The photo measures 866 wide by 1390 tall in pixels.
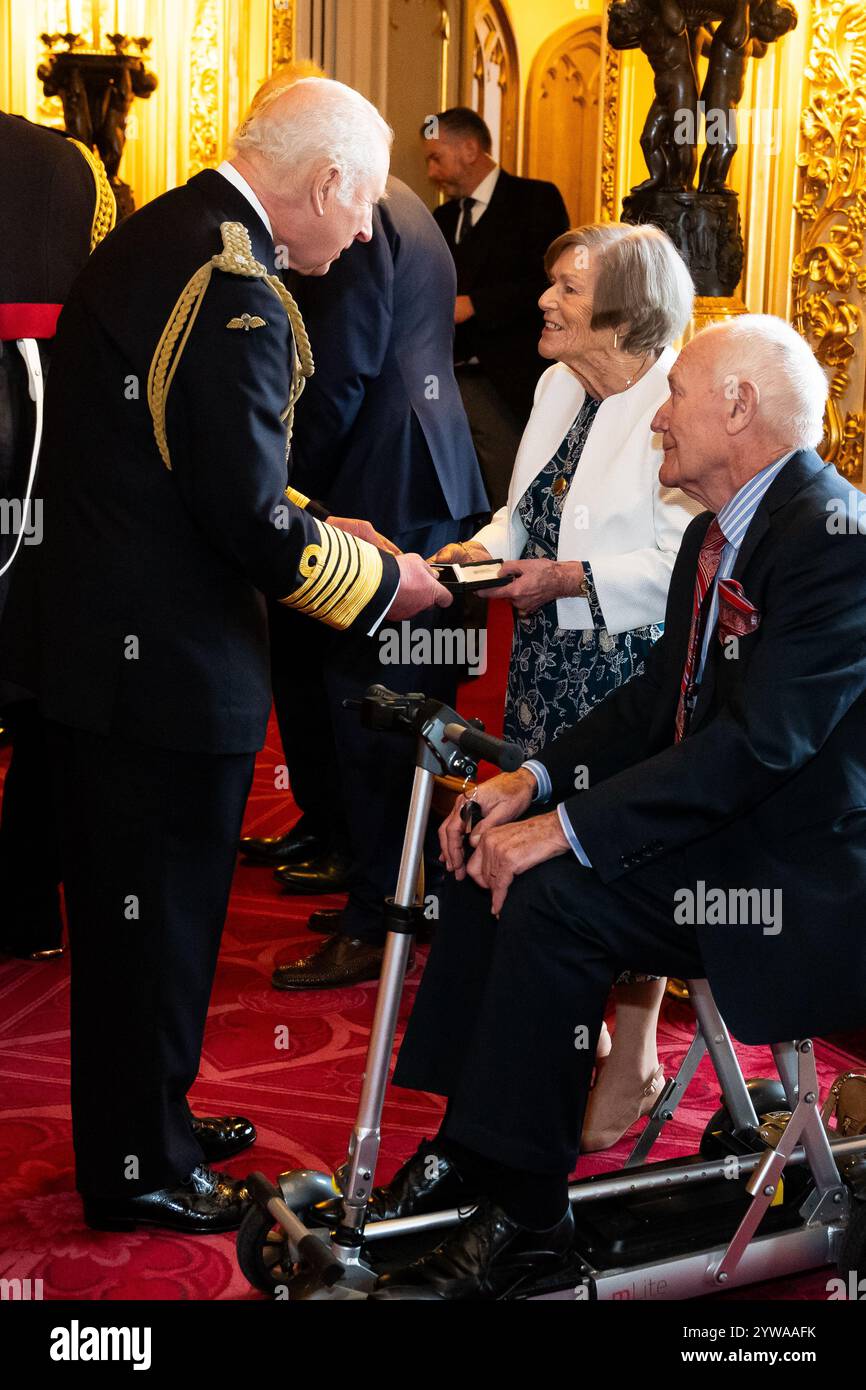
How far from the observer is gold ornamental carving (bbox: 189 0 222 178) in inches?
304

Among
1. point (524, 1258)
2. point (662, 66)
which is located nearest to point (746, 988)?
point (524, 1258)

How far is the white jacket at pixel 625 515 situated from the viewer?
2.70m

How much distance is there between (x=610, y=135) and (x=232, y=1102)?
496 centimetres

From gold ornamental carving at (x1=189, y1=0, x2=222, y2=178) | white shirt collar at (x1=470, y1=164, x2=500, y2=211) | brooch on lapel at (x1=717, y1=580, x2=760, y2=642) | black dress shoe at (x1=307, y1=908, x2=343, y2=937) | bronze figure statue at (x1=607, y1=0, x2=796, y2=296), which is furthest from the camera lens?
gold ornamental carving at (x1=189, y1=0, x2=222, y2=178)

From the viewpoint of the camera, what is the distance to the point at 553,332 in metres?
2.78

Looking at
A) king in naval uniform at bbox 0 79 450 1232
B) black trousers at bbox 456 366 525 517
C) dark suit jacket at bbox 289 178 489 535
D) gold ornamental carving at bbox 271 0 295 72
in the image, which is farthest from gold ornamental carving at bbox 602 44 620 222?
king in naval uniform at bbox 0 79 450 1232

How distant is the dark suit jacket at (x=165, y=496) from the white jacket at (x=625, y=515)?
74 cm

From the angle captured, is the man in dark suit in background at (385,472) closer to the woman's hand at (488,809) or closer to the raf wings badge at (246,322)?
the woman's hand at (488,809)

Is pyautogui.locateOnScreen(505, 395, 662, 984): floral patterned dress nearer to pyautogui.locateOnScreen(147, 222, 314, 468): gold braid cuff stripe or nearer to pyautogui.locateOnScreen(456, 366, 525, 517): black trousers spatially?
pyautogui.locateOnScreen(147, 222, 314, 468): gold braid cuff stripe

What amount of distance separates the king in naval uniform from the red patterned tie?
38 cm

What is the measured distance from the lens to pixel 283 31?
7246mm

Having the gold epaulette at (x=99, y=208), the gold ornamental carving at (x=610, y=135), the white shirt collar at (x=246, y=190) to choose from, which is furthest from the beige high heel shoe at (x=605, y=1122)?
the gold ornamental carving at (x=610, y=135)

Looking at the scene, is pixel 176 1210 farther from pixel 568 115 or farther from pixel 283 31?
pixel 568 115
